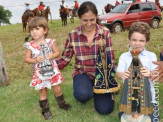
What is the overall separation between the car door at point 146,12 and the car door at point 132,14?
28 cm

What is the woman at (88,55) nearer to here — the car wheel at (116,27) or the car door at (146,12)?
the car wheel at (116,27)

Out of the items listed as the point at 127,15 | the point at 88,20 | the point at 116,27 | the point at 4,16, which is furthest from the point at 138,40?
the point at 4,16

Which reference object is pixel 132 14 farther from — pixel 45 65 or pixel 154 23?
pixel 45 65

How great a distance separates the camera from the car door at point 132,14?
1253cm

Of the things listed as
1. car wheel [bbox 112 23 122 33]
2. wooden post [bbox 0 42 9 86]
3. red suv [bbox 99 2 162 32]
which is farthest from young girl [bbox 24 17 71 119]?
car wheel [bbox 112 23 122 33]

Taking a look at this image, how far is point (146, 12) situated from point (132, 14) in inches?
39.7

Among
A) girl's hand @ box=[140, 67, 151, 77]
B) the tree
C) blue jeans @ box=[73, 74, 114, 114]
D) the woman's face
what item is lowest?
blue jeans @ box=[73, 74, 114, 114]

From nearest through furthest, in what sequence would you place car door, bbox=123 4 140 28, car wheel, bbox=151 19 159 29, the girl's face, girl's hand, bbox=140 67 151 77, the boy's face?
1. girl's hand, bbox=140 67 151 77
2. the boy's face
3. the girl's face
4. car door, bbox=123 4 140 28
5. car wheel, bbox=151 19 159 29

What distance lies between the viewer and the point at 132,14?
497 inches

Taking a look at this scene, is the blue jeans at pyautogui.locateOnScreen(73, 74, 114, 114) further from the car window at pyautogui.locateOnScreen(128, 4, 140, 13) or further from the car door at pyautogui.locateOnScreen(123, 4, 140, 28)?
the car window at pyautogui.locateOnScreen(128, 4, 140, 13)

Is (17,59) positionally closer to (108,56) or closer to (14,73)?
(14,73)

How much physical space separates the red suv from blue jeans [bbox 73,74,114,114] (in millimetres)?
8872

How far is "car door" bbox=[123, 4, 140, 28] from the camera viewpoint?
12.5 m

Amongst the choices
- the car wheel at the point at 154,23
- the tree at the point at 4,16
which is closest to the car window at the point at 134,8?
the car wheel at the point at 154,23
